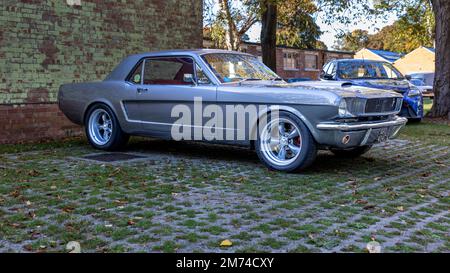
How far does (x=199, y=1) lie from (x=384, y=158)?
7532mm

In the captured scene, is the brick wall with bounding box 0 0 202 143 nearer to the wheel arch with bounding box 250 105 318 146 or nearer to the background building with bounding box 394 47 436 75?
the wheel arch with bounding box 250 105 318 146

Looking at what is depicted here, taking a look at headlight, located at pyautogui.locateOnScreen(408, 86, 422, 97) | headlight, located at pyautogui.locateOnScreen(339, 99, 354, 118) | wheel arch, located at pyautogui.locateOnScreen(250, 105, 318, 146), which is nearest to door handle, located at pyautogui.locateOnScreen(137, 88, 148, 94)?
wheel arch, located at pyautogui.locateOnScreen(250, 105, 318, 146)

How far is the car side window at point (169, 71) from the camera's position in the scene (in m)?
7.27

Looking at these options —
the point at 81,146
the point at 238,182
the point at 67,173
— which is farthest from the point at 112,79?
the point at 238,182

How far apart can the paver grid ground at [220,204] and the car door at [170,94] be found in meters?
0.57

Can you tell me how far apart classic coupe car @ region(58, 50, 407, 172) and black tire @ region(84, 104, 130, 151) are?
0.02 metres

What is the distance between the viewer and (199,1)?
13.3m

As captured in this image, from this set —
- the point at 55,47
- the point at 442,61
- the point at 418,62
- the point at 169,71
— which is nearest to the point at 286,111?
the point at 169,71

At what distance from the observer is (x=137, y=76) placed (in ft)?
25.9

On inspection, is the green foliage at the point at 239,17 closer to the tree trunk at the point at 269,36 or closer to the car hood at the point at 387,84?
the tree trunk at the point at 269,36

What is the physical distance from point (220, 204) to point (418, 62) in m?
56.5

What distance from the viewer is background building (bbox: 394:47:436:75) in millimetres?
54438

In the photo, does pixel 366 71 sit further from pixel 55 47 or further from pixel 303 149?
pixel 303 149
